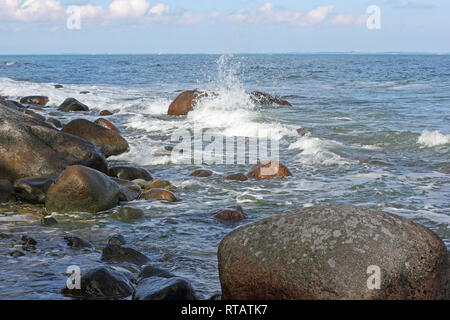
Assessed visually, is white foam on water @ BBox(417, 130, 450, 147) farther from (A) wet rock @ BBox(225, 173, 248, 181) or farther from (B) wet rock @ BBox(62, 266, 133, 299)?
(B) wet rock @ BBox(62, 266, 133, 299)

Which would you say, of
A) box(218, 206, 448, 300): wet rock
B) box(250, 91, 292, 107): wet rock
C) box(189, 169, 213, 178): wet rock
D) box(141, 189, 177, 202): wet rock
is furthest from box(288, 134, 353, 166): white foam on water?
box(250, 91, 292, 107): wet rock

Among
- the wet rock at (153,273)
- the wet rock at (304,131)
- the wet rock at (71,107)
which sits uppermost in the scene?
the wet rock at (71,107)

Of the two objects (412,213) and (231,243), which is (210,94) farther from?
(231,243)

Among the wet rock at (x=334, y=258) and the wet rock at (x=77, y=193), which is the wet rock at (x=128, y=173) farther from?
the wet rock at (x=334, y=258)

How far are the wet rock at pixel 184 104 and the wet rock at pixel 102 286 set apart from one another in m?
13.0

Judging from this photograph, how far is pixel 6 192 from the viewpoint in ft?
22.3

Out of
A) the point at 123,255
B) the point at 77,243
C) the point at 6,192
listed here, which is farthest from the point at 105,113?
the point at 123,255

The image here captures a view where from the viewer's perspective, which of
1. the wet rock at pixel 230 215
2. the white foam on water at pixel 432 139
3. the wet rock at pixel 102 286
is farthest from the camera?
the white foam on water at pixel 432 139

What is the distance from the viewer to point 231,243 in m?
3.75

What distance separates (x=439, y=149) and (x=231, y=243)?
791cm

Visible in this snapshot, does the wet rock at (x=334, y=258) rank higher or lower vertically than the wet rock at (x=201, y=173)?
higher

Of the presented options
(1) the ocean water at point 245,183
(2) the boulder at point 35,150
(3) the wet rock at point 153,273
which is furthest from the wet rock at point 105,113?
(3) the wet rock at point 153,273

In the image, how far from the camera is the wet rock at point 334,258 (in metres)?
3.31

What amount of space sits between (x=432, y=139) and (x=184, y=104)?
329 inches
